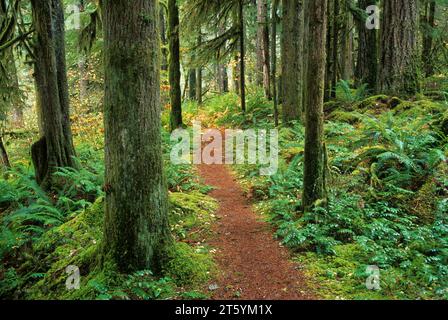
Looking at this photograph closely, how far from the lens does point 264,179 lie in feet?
26.9

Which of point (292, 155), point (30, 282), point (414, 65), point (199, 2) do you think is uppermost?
point (199, 2)

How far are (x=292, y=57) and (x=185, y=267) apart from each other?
8.51 meters

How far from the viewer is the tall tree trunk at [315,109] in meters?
5.23

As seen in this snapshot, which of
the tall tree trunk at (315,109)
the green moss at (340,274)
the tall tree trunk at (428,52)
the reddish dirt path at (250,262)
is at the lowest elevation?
the reddish dirt path at (250,262)

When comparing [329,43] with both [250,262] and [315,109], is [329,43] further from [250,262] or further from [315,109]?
[250,262]

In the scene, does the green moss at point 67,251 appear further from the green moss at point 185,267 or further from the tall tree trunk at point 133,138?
the green moss at point 185,267

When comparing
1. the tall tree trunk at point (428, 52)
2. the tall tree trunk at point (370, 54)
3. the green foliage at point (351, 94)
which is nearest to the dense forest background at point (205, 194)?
the tall tree trunk at point (428, 52)

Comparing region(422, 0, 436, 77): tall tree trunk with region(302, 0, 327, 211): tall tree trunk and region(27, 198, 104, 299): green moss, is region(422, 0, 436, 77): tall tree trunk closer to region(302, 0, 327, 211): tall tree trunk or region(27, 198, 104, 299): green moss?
region(302, 0, 327, 211): tall tree trunk

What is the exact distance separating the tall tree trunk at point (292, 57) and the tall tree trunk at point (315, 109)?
591 cm

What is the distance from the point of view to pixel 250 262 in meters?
4.91

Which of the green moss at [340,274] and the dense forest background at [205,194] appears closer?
the green moss at [340,274]

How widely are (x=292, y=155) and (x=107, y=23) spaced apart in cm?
587
